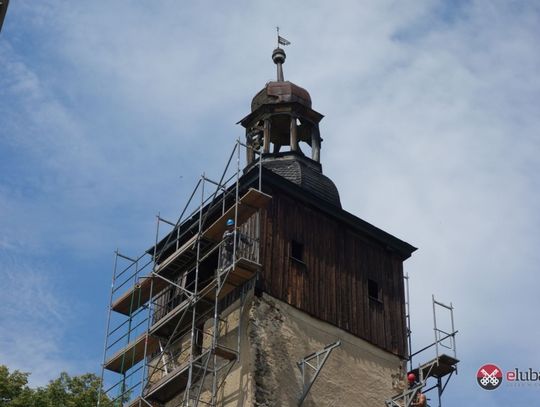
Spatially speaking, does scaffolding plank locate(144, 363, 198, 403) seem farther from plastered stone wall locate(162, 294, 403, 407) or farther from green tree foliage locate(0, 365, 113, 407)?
green tree foliage locate(0, 365, 113, 407)

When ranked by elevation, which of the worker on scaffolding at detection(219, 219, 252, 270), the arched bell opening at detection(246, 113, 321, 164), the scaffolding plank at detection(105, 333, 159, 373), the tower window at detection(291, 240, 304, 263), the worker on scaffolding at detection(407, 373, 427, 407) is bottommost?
the worker on scaffolding at detection(407, 373, 427, 407)

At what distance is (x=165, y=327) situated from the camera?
32781 mm

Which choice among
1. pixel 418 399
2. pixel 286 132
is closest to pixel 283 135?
pixel 286 132

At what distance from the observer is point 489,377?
3325cm

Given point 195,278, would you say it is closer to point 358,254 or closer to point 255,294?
point 255,294

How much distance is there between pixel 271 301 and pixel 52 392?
32.0ft

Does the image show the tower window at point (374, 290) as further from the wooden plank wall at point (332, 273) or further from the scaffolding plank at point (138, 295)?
the scaffolding plank at point (138, 295)

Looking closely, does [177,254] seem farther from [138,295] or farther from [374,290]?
[374,290]

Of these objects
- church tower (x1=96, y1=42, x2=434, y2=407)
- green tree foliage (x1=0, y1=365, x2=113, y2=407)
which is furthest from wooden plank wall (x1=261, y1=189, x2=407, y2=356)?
green tree foliage (x1=0, y1=365, x2=113, y2=407)

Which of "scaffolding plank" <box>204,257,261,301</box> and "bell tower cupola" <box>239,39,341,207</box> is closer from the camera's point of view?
"scaffolding plank" <box>204,257,261,301</box>

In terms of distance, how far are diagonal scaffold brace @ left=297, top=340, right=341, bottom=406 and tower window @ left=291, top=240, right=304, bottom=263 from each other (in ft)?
9.33

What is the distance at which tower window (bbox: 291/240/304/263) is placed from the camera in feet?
109

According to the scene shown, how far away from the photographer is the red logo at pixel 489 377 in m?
33.1

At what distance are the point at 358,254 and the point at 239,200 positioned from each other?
488cm
